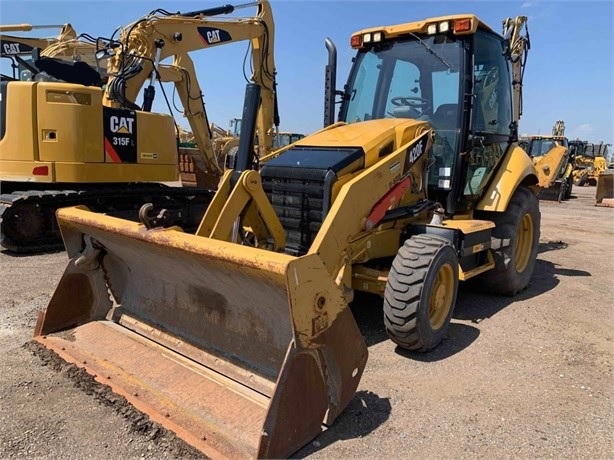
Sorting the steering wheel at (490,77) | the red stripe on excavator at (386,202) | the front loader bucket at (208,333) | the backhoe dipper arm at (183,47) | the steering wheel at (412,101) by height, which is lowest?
the front loader bucket at (208,333)

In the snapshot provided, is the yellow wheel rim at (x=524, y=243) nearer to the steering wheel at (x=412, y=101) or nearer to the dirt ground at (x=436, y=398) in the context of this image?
the dirt ground at (x=436, y=398)

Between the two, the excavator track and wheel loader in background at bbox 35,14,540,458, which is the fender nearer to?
wheel loader in background at bbox 35,14,540,458

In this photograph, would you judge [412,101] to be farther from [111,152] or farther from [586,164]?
[586,164]

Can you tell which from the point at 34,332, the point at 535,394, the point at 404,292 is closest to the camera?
the point at 535,394

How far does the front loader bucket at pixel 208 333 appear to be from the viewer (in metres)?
2.63

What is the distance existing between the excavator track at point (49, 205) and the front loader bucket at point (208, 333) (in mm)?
2965

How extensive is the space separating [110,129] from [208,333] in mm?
4945

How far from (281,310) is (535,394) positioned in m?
1.79

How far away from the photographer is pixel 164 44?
8477 millimetres

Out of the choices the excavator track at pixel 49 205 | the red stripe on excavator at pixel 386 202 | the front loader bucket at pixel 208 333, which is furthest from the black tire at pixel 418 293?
the excavator track at pixel 49 205

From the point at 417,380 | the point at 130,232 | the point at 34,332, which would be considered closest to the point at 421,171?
the point at 417,380

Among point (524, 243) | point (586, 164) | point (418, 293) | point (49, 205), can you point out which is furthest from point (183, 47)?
point (586, 164)

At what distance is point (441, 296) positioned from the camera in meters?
4.11

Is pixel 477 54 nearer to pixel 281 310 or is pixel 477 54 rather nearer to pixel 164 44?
pixel 281 310
